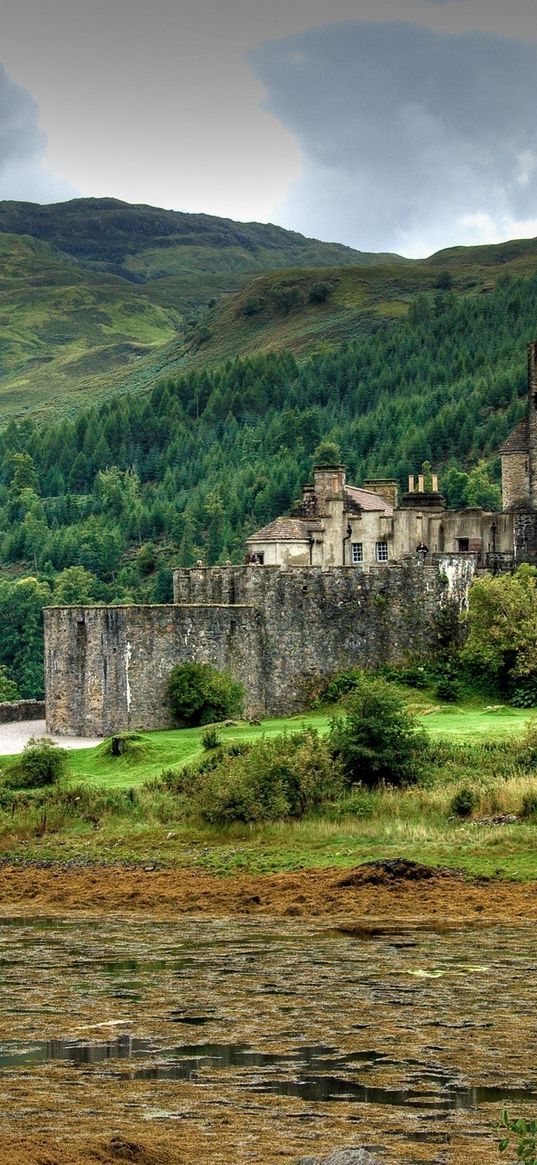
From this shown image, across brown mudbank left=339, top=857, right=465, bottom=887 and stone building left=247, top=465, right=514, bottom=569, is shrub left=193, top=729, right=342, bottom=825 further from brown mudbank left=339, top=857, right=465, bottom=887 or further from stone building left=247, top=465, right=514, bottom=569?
stone building left=247, top=465, right=514, bottom=569

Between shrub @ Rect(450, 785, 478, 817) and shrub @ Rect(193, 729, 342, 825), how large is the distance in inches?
122

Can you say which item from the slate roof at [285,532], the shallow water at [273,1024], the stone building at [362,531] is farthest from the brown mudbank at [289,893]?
the slate roof at [285,532]

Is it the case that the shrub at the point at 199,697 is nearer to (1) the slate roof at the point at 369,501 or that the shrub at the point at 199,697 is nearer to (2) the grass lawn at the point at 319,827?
(2) the grass lawn at the point at 319,827

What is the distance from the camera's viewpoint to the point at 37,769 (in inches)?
1834

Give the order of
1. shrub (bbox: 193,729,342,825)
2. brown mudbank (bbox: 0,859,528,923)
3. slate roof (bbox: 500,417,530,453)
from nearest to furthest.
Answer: brown mudbank (bbox: 0,859,528,923)
shrub (bbox: 193,729,342,825)
slate roof (bbox: 500,417,530,453)

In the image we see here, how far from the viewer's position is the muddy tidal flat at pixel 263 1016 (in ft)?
63.2

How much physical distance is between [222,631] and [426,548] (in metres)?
22.3

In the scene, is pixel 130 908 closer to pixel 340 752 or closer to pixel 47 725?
pixel 340 752

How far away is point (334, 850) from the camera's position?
130 feet

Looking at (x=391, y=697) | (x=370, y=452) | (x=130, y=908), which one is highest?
(x=370, y=452)

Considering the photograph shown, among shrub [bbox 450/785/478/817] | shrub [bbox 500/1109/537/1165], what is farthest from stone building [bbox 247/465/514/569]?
shrub [bbox 500/1109/537/1165]

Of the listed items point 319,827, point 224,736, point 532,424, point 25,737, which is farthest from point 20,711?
point 532,424

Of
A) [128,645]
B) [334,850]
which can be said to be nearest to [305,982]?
[334,850]

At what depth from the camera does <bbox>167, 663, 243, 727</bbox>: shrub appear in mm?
54875
